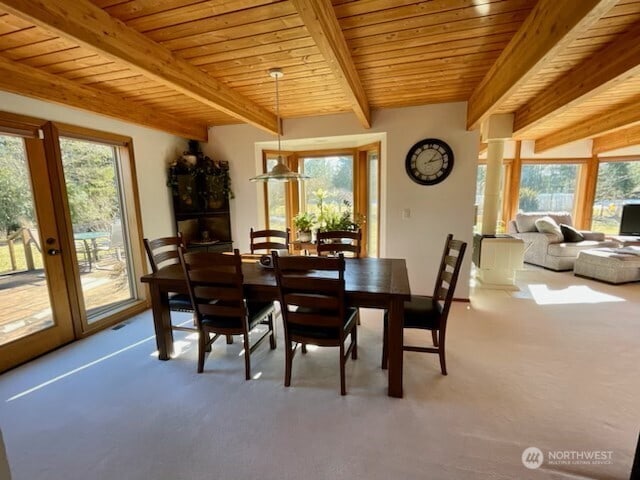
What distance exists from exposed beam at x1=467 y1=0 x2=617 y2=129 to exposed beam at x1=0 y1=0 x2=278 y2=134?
235 cm

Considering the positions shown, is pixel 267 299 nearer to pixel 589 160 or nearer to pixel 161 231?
pixel 161 231

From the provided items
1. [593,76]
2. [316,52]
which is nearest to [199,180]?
[316,52]

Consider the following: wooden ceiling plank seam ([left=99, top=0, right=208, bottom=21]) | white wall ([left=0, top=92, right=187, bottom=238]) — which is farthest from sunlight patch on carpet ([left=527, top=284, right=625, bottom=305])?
white wall ([left=0, top=92, right=187, bottom=238])

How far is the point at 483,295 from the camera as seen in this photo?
3.96 metres

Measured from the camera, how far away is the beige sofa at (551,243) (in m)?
5.01

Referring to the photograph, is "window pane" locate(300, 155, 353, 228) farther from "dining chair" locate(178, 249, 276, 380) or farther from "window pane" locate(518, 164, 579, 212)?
"window pane" locate(518, 164, 579, 212)

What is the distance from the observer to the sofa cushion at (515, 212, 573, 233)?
18.3 feet

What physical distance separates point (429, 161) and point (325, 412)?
2975 millimetres

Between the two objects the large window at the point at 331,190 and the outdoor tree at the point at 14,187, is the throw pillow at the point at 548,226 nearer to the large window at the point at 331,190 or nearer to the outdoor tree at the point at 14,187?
the large window at the point at 331,190

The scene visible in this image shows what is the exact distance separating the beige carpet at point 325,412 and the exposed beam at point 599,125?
2856mm

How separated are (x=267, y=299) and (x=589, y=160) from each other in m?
7.48

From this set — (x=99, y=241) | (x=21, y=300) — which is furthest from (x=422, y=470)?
(x=99, y=241)

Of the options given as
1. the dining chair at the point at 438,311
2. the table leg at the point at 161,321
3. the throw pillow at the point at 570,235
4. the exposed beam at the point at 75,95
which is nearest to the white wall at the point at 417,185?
the exposed beam at the point at 75,95

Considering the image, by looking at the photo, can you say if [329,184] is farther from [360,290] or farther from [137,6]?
[137,6]
